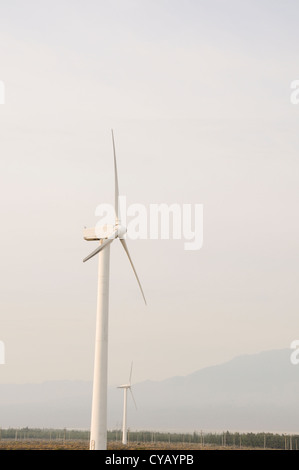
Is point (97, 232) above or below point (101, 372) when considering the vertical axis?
above

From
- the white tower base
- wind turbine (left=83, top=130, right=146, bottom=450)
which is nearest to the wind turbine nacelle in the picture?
wind turbine (left=83, top=130, right=146, bottom=450)

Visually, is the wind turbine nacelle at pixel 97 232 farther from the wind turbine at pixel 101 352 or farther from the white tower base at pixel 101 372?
the white tower base at pixel 101 372

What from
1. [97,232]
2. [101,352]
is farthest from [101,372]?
[97,232]

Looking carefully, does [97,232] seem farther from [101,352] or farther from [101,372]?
[101,372]

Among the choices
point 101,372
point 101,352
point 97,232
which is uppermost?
point 97,232

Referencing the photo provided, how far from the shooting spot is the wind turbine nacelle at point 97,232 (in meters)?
46.6

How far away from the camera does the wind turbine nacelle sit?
46597 millimetres

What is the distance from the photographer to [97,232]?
4681 centimetres

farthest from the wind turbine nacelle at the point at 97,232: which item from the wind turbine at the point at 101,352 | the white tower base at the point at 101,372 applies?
the white tower base at the point at 101,372

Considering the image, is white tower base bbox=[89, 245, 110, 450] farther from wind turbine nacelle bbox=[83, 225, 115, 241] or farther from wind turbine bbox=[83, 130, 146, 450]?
wind turbine nacelle bbox=[83, 225, 115, 241]
